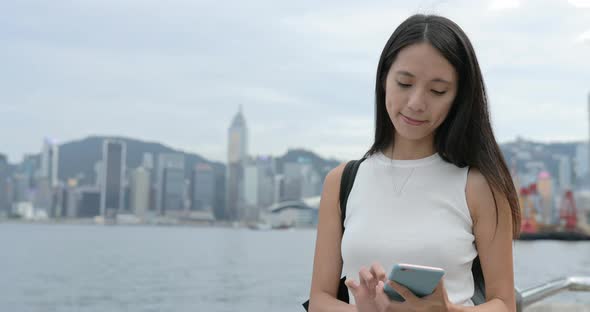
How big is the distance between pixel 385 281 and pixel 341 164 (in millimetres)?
323

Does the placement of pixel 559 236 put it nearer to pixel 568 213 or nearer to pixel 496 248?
pixel 568 213

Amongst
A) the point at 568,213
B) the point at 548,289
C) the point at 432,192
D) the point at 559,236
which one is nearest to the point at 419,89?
the point at 432,192

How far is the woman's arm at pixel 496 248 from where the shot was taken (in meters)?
1.14

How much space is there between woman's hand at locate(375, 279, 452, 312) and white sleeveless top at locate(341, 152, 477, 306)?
0.38 feet

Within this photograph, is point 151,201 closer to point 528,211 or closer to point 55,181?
point 55,181

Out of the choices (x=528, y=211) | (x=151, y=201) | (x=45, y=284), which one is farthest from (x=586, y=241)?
(x=45, y=284)

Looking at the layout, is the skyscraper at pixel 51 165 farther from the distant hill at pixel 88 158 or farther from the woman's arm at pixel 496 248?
the woman's arm at pixel 496 248

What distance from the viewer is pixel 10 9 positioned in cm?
10538

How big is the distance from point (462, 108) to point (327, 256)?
34cm

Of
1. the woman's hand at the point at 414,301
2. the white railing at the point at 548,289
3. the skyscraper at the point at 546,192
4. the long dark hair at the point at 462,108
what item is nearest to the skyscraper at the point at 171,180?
the skyscraper at the point at 546,192

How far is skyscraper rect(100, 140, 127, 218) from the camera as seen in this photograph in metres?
70.6

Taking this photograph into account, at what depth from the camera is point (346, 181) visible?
127cm

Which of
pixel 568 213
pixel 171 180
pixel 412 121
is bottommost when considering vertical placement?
pixel 568 213

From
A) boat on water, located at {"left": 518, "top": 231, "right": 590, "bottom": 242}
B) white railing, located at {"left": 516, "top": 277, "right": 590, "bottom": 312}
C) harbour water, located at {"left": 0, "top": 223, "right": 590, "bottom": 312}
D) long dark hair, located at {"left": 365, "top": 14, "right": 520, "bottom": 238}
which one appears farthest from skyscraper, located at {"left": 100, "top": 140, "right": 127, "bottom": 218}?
long dark hair, located at {"left": 365, "top": 14, "right": 520, "bottom": 238}
